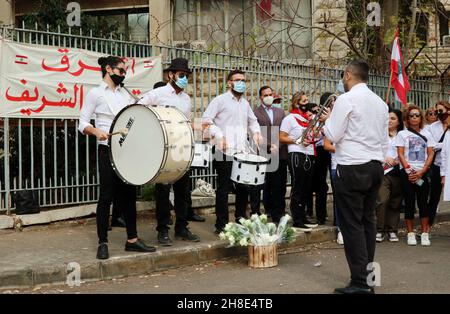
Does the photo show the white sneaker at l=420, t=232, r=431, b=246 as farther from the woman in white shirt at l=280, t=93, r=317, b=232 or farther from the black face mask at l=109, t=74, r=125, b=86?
the black face mask at l=109, t=74, r=125, b=86

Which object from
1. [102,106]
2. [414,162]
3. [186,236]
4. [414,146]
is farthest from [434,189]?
[102,106]

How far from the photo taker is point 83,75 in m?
9.94

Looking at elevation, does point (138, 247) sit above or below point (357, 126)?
below

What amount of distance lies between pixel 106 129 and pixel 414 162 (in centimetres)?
→ 439

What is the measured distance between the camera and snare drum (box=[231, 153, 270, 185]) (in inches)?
323

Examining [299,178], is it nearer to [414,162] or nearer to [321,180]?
[321,180]

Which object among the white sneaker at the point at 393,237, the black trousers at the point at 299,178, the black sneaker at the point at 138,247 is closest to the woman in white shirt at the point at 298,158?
the black trousers at the point at 299,178

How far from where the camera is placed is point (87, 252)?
7805 millimetres

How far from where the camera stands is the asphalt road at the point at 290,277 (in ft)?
21.8

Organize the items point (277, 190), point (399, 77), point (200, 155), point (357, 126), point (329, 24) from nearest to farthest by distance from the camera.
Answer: point (357, 126) < point (200, 155) < point (277, 190) < point (399, 77) < point (329, 24)

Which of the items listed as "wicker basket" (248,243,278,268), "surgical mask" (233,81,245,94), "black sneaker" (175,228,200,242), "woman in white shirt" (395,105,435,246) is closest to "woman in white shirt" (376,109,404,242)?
"woman in white shirt" (395,105,435,246)

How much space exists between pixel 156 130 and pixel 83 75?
321 cm

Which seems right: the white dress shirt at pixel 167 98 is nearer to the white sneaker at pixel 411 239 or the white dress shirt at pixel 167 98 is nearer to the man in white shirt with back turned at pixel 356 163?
the man in white shirt with back turned at pixel 356 163
